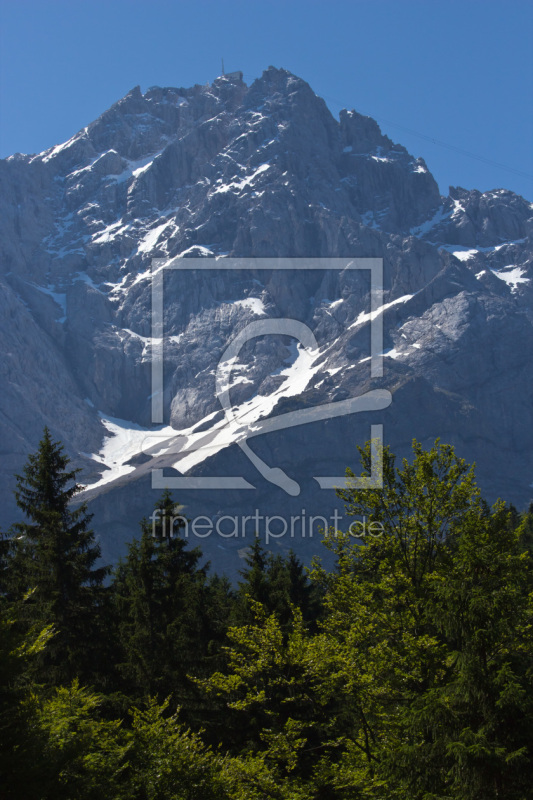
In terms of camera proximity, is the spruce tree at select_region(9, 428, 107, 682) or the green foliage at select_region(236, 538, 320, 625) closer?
the spruce tree at select_region(9, 428, 107, 682)

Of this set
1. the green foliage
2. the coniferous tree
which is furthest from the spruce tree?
the green foliage

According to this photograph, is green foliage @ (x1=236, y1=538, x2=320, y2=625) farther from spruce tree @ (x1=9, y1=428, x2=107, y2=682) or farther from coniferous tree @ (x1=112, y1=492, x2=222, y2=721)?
spruce tree @ (x1=9, y1=428, x2=107, y2=682)

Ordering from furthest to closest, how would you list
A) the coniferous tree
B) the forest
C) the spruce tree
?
the coniferous tree < the spruce tree < the forest

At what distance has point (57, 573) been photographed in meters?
25.9

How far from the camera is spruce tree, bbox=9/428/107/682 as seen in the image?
25078 mm

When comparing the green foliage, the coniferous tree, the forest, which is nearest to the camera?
the forest

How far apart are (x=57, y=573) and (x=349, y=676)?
12381 millimetres

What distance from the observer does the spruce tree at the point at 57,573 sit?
25.1 m

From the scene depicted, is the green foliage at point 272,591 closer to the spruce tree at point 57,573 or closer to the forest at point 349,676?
the forest at point 349,676

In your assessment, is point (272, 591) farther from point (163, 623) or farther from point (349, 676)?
point (349, 676)

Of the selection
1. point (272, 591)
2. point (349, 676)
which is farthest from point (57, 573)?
point (349, 676)

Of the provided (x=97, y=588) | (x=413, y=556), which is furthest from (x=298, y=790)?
(x=97, y=588)

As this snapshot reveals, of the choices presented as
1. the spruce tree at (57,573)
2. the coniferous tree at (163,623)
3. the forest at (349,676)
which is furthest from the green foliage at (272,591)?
the spruce tree at (57,573)

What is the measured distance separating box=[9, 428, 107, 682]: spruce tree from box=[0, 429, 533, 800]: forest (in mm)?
73
